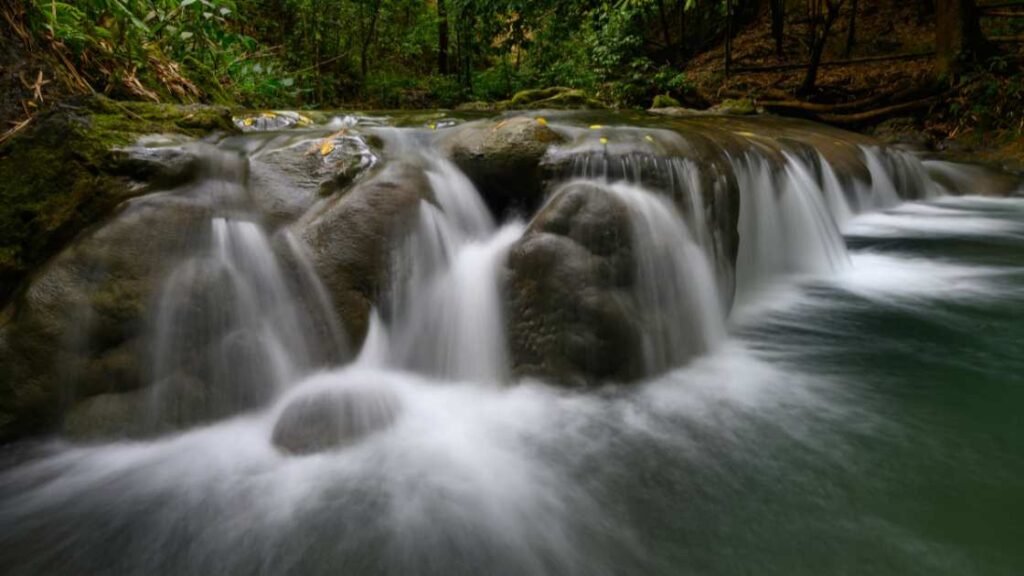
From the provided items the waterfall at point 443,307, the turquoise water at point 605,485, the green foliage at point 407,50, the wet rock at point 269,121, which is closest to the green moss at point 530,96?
the green foliage at point 407,50

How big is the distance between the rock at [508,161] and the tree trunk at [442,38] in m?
12.9

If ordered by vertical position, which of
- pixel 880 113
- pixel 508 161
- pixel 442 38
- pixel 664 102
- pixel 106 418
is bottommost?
pixel 106 418

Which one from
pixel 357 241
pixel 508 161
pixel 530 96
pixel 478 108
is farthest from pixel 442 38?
pixel 357 241

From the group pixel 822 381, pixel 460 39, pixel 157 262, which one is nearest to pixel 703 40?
pixel 460 39

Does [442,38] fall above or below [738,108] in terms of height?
above

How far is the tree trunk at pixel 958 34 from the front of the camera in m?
9.12

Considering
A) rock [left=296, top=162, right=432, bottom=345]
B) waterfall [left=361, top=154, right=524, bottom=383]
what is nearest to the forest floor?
waterfall [left=361, top=154, right=524, bottom=383]

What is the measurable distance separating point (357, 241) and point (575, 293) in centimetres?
129

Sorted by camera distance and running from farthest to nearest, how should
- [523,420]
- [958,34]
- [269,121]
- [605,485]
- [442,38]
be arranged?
[442,38] < [958,34] < [269,121] < [523,420] < [605,485]

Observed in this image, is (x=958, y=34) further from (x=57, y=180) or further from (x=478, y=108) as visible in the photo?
(x=57, y=180)

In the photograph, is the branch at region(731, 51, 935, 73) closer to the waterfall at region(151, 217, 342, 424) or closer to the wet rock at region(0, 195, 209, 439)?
the waterfall at region(151, 217, 342, 424)

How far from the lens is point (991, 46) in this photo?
9.28 m

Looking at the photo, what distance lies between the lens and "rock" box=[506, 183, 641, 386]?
2896 millimetres

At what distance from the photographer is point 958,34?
9.29 meters
